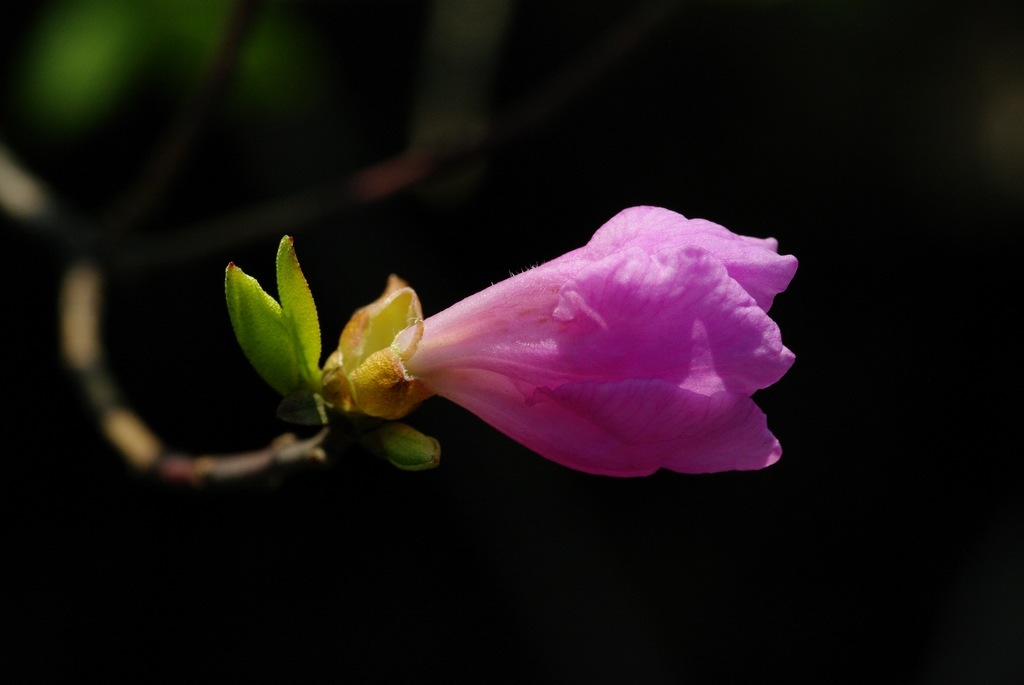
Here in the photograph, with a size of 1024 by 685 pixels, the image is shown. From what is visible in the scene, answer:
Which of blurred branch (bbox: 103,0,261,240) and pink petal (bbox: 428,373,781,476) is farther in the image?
blurred branch (bbox: 103,0,261,240)

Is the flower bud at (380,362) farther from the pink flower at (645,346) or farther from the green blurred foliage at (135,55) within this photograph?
the green blurred foliage at (135,55)

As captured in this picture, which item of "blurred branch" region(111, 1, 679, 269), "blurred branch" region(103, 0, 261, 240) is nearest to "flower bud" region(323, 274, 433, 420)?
"blurred branch" region(103, 0, 261, 240)

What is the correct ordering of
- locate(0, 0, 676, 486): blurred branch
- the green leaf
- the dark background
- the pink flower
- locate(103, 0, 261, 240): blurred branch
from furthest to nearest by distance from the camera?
the dark background, locate(0, 0, 676, 486): blurred branch, locate(103, 0, 261, 240): blurred branch, the green leaf, the pink flower

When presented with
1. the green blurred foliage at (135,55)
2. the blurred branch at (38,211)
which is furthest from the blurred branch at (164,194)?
the green blurred foliage at (135,55)

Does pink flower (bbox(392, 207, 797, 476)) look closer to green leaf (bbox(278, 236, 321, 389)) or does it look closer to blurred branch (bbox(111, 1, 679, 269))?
green leaf (bbox(278, 236, 321, 389))

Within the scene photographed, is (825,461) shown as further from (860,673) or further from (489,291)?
(489,291)

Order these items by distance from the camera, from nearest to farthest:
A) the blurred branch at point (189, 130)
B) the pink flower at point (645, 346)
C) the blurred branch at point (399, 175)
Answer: the pink flower at point (645, 346) → the blurred branch at point (189, 130) → the blurred branch at point (399, 175)
